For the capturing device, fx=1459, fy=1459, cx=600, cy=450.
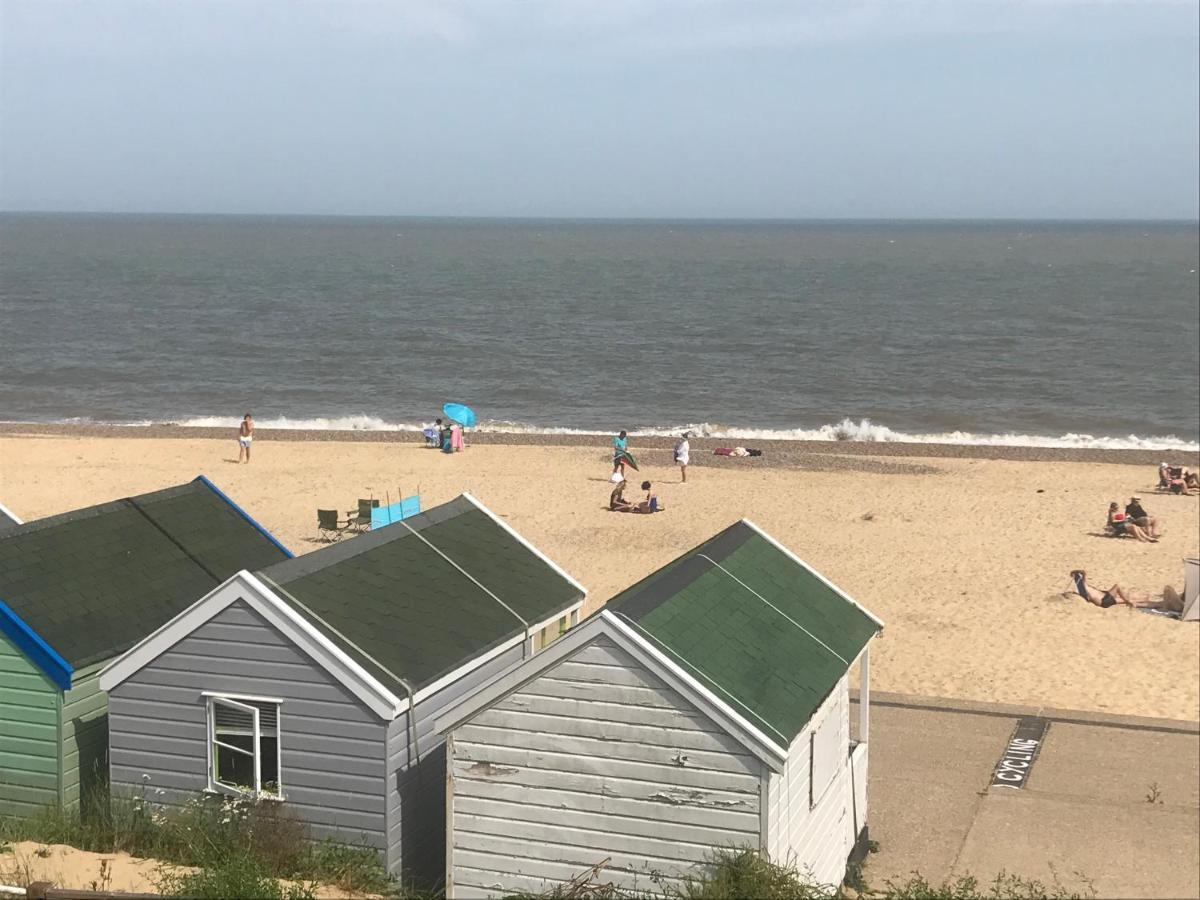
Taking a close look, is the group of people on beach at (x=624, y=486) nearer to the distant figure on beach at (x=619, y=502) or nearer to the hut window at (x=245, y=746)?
the distant figure on beach at (x=619, y=502)

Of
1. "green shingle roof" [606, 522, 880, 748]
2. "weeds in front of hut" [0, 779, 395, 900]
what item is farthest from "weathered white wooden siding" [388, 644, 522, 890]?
"green shingle roof" [606, 522, 880, 748]

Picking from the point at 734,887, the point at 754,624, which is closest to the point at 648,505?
the point at 754,624

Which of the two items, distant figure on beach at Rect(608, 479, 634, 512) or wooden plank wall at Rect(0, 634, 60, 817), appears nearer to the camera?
wooden plank wall at Rect(0, 634, 60, 817)

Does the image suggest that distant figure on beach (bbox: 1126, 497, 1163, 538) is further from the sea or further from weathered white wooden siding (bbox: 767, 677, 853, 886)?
the sea

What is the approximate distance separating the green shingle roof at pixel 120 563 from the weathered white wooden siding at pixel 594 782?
3625mm

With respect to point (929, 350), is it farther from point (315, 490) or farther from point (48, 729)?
point (48, 729)

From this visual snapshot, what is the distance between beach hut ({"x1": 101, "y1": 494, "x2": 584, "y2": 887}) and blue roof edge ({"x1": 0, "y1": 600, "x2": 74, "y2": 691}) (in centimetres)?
50

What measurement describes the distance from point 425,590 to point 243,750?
6.65ft

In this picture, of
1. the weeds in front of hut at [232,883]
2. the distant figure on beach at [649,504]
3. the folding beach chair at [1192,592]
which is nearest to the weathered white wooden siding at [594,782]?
the weeds in front of hut at [232,883]

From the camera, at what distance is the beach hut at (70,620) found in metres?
11.4

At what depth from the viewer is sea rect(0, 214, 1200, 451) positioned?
47.6m

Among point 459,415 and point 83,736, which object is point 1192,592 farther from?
point 459,415

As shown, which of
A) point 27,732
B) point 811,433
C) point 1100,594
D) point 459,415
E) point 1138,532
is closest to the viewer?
point 27,732

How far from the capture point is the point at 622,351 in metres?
66.9
